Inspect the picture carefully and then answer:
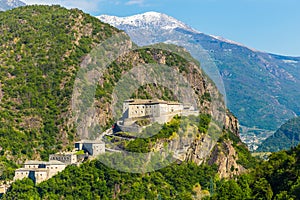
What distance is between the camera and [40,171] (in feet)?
224

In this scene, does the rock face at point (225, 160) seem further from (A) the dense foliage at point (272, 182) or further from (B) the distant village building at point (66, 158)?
(A) the dense foliage at point (272, 182)

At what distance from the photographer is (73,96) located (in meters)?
94.4

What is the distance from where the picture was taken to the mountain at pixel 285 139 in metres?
175

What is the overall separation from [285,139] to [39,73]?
102452 mm

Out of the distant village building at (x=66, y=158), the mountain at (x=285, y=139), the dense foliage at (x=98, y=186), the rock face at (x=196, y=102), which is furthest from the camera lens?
the mountain at (x=285, y=139)

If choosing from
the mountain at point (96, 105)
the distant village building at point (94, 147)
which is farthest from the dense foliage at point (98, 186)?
the distant village building at point (94, 147)

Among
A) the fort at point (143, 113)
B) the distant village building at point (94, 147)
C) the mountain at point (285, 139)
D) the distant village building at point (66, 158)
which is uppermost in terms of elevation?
the fort at point (143, 113)

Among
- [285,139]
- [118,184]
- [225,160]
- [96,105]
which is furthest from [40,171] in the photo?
[285,139]

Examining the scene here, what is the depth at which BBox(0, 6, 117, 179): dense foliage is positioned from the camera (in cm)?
8519

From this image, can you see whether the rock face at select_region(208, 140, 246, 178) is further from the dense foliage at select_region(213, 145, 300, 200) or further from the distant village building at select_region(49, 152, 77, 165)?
the dense foliage at select_region(213, 145, 300, 200)

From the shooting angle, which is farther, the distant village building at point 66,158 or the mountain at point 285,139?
the mountain at point 285,139

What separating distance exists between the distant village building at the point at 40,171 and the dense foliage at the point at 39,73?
3045mm

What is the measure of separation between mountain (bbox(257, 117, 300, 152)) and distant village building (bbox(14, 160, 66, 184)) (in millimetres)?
108819

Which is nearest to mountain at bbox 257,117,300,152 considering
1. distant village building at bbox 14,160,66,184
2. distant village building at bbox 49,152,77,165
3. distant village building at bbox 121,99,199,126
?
distant village building at bbox 121,99,199,126
